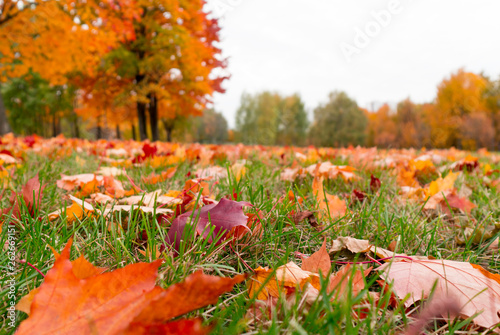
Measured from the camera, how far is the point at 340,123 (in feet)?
96.4

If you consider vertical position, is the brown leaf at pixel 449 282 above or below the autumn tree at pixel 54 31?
below

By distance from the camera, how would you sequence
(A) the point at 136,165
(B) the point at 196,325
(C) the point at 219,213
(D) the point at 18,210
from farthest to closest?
(A) the point at 136,165, (D) the point at 18,210, (C) the point at 219,213, (B) the point at 196,325

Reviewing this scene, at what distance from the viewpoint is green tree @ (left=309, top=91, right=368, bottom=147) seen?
28719 mm

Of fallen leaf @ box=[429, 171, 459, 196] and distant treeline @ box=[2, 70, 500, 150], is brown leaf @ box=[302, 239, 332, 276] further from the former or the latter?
distant treeline @ box=[2, 70, 500, 150]

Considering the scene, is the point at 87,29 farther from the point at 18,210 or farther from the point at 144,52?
the point at 18,210

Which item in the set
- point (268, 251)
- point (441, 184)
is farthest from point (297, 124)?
point (268, 251)

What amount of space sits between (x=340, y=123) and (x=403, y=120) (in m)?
5.46

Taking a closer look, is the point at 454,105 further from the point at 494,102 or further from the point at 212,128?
the point at 212,128

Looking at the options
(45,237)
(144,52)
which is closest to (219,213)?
(45,237)

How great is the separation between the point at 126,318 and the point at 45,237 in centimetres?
48

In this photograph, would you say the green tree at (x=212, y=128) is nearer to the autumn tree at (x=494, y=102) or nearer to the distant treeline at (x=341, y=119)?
the distant treeline at (x=341, y=119)

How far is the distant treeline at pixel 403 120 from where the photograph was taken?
77.5 feet

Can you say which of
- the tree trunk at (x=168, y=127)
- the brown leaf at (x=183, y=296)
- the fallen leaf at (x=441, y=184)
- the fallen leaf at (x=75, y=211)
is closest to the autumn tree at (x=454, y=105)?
the tree trunk at (x=168, y=127)

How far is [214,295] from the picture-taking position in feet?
1.24
